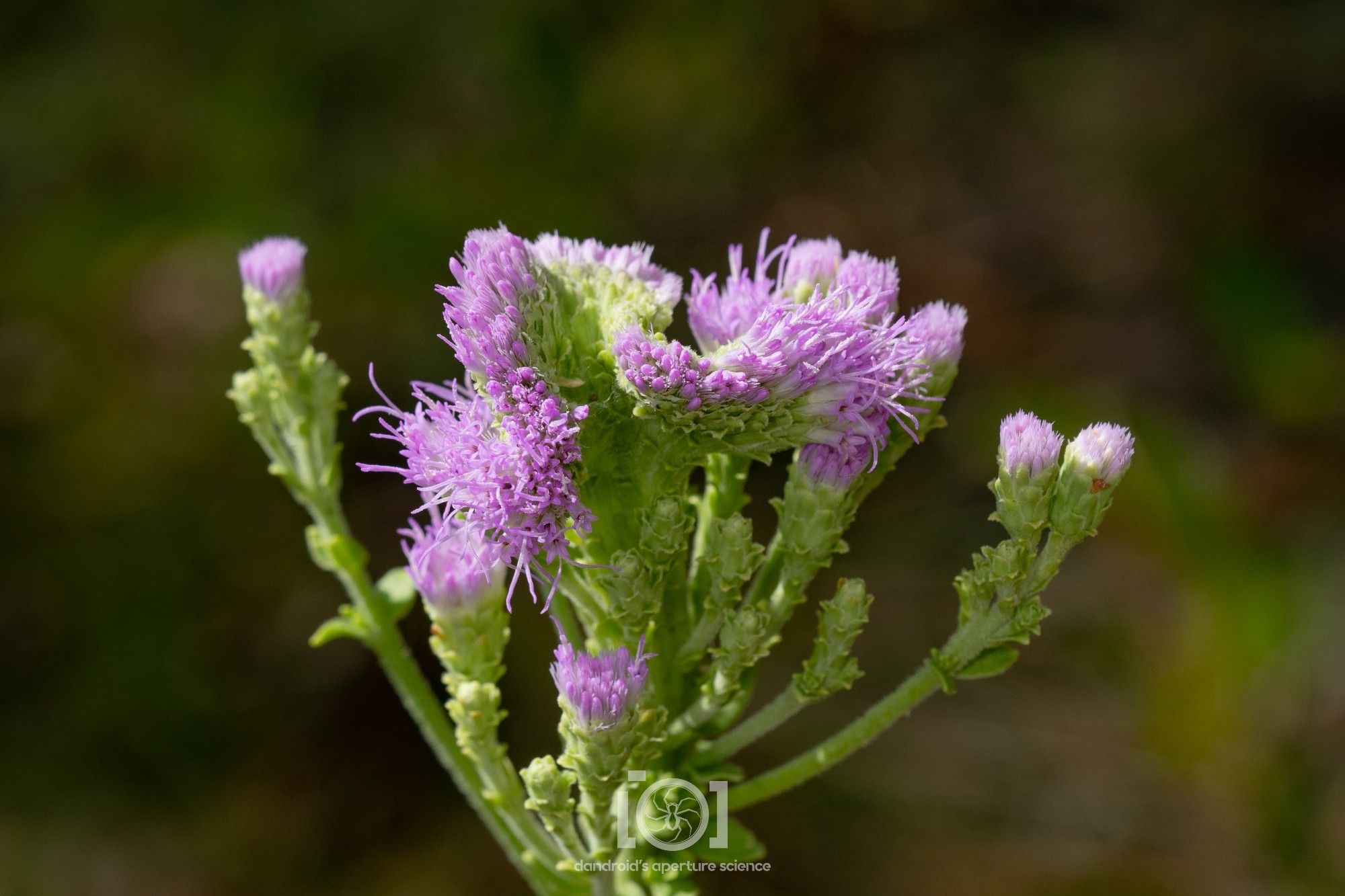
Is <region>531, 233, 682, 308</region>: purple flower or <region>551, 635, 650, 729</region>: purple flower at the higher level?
<region>531, 233, 682, 308</region>: purple flower

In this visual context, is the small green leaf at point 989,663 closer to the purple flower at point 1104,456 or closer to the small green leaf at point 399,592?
the purple flower at point 1104,456

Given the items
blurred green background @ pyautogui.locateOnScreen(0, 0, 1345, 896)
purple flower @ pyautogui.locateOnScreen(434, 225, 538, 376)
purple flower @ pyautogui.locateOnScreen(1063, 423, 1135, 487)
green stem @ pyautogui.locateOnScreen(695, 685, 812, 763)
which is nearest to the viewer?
purple flower @ pyautogui.locateOnScreen(434, 225, 538, 376)

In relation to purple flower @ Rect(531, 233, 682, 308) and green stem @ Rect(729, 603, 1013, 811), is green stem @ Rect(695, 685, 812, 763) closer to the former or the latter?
green stem @ Rect(729, 603, 1013, 811)

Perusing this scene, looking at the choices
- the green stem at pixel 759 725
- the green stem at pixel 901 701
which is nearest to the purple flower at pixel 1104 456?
the green stem at pixel 901 701

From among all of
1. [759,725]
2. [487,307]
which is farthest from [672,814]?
[487,307]

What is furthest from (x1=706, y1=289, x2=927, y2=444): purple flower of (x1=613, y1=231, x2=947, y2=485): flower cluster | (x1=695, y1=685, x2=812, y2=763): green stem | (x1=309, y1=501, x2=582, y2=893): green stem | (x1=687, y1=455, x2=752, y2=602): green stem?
(x1=309, y1=501, x2=582, y2=893): green stem

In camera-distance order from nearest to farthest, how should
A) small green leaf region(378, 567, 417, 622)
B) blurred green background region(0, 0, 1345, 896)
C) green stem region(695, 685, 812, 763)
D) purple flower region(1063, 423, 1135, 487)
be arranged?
purple flower region(1063, 423, 1135, 487)
green stem region(695, 685, 812, 763)
small green leaf region(378, 567, 417, 622)
blurred green background region(0, 0, 1345, 896)
